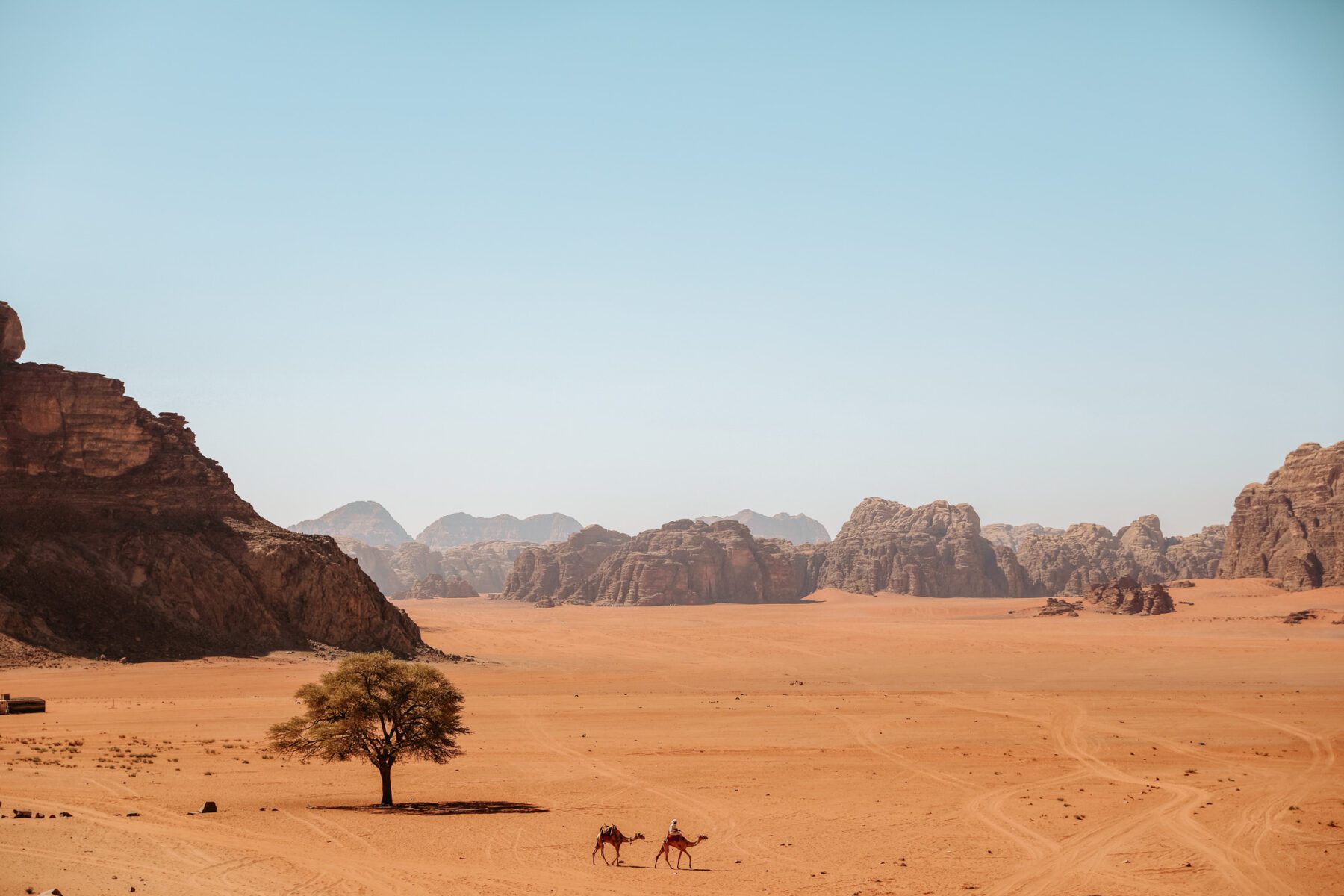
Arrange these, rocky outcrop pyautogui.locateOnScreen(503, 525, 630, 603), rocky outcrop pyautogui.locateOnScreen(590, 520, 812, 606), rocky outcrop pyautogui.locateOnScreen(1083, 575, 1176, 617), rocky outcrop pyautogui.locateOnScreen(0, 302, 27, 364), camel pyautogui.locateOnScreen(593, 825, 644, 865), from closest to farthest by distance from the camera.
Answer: camel pyautogui.locateOnScreen(593, 825, 644, 865)
rocky outcrop pyautogui.locateOnScreen(0, 302, 27, 364)
rocky outcrop pyautogui.locateOnScreen(1083, 575, 1176, 617)
rocky outcrop pyautogui.locateOnScreen(590, 520, 812, 606)
rocky outcrop pyautogui.locateOnScreen(503, 525, 630, 603)

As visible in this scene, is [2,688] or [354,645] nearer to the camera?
[2,688]

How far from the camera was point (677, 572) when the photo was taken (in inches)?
5349

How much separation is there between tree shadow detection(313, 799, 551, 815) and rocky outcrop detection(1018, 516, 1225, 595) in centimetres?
12704

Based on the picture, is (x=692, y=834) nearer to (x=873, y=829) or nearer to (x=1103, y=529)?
(x=873, y=829)

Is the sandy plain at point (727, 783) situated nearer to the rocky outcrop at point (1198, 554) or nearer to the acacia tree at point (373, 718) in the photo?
the acacia tree at point (373, 718)

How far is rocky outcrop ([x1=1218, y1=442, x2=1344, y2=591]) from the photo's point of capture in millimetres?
98750

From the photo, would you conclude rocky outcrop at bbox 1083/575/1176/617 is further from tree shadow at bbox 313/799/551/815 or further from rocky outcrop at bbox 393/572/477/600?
rocky outcrop at bbox 393/572/477/600

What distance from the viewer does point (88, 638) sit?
162 feet

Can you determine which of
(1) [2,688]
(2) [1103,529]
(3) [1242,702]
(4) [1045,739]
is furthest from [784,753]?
(2) [1103,529]

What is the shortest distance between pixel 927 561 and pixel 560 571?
5272cm

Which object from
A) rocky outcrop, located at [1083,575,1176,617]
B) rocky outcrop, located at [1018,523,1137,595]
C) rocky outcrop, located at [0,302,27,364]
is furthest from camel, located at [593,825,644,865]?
rocky outcrop, located at [1018,523,1137,595]

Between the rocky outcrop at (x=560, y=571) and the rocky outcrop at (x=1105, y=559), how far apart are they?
206 ft

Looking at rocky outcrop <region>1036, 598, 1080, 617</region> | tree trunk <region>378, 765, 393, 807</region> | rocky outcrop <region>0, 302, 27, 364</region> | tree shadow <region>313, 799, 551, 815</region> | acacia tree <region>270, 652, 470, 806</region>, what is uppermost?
rocky outcrop <region>0, 302, 27, 364</region>

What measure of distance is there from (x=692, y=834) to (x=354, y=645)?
1515 inches
